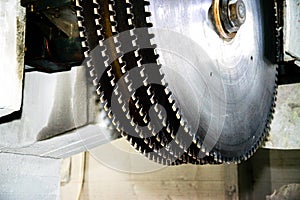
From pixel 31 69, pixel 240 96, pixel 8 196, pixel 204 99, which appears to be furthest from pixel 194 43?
pixel 8 196

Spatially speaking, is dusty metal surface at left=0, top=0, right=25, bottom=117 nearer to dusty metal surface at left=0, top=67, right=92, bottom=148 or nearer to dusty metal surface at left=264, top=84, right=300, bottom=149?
dusty metal surface at left=0, top=67, right=92, bottom=148

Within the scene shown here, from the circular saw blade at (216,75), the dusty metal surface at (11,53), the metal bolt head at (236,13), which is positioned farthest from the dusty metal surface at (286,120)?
the dusty metal surface at (11,53)

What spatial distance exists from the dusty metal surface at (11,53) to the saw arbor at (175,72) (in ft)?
0.42

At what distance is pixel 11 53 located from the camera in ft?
2.57

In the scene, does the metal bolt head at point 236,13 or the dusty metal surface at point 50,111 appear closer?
the metal bolt head at point 236,13

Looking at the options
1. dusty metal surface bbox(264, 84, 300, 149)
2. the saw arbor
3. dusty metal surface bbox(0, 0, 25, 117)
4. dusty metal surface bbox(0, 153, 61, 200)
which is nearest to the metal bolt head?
the saw arbor

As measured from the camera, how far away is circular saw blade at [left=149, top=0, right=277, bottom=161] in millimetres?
708

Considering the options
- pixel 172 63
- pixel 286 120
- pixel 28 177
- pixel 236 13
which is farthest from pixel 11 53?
pixel 286 120

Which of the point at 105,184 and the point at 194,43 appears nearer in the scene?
the point at 194,43

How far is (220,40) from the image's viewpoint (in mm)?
870

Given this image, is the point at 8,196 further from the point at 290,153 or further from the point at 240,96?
the point at 290,153

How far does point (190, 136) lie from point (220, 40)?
26 cm

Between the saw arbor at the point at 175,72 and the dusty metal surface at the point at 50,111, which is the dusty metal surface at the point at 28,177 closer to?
the dusty metal surface at the point at 50,111

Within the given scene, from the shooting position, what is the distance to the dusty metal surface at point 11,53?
77cm
